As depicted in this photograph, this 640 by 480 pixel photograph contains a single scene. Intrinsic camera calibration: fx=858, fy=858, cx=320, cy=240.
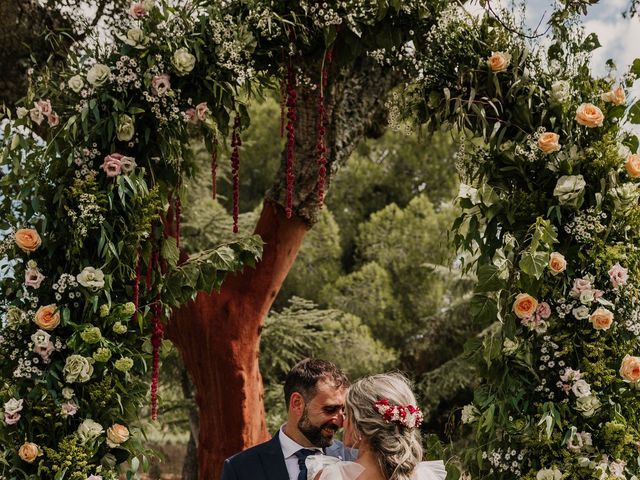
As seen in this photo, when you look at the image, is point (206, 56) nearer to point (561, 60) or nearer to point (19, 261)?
point (19, 261)

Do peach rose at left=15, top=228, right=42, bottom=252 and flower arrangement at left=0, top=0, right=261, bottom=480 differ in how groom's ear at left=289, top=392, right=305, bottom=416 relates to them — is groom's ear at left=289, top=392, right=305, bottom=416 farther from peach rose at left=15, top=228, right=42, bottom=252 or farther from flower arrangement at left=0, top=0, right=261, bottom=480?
peach rose at left=15, top=228, right=42, bottom=252

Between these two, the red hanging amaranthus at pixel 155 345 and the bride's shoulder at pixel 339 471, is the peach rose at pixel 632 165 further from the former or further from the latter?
the red hanging amaranthus at pixel 155 345

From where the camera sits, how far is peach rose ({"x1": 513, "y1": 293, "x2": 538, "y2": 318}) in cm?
391

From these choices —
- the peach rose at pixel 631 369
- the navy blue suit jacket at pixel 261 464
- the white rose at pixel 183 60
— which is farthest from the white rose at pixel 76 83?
the peach rose at pixel 631 369

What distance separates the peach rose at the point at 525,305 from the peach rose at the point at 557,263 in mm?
168

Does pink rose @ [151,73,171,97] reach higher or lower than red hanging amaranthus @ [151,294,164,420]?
higher

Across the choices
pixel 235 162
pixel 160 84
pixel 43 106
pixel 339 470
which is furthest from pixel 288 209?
pixel 339 470

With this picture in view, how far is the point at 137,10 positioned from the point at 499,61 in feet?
5.61

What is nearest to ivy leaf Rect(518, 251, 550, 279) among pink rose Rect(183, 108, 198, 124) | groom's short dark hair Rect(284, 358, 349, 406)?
groom's short dark hair Rect(284, 358, 349, 406)

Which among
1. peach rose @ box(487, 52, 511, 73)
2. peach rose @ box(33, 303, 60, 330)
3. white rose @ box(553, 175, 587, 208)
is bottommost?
peach rose @ box(33, 303, 60, 330)

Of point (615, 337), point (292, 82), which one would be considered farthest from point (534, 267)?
point (292, 82)

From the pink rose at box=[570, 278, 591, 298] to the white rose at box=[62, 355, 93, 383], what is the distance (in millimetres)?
2194

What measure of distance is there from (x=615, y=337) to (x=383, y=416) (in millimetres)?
1621

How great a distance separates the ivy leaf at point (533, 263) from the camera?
3.82m
